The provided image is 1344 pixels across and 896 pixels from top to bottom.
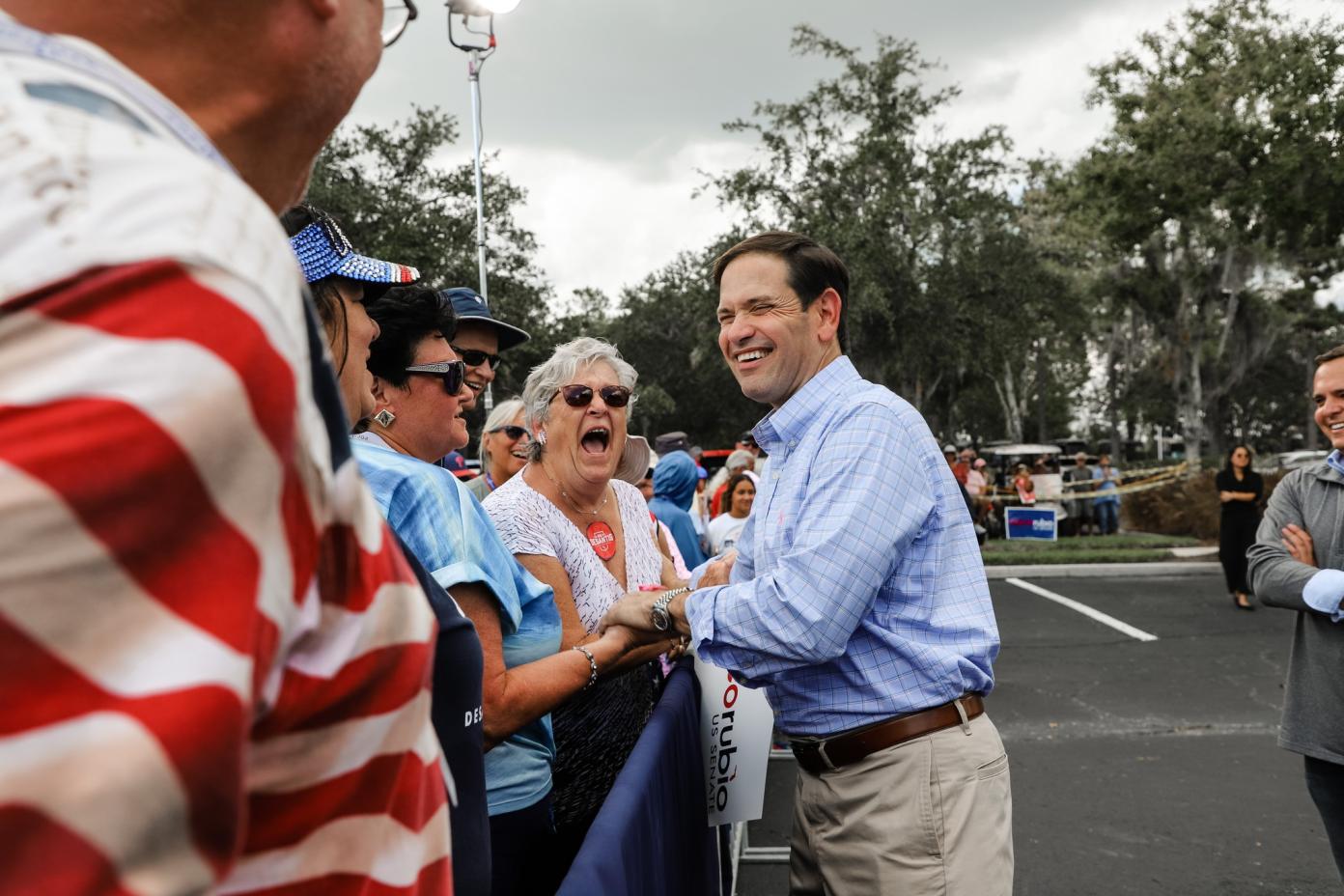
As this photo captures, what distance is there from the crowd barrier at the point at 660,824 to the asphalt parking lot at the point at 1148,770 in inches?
58.3

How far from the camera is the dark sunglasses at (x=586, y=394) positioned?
11.6 ft

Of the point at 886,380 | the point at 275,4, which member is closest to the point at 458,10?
the point at 275,4

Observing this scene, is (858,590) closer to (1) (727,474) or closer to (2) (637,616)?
(2) (637,616)

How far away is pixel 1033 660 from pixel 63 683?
30.0 ft

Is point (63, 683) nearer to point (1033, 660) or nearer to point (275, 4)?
point (275, 4)

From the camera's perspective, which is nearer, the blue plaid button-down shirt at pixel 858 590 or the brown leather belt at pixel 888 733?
the blue plaid button-down shirt at pixel 858 590

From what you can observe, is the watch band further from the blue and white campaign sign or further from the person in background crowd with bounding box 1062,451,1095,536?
the person in background crowd with bounding box 1062,451,1095,536

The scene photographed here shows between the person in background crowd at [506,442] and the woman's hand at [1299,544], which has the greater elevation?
the person in background crowd at [506,442]

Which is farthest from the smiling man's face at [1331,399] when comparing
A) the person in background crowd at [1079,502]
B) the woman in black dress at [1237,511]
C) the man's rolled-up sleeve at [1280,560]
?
the person in background crowd at [1079,502]

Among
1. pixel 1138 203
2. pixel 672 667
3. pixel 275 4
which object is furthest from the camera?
pixel 1138 203

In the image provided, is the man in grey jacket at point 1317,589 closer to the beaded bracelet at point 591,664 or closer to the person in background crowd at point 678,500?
the beaded bracelet at point 591,664

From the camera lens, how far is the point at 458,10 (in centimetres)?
970

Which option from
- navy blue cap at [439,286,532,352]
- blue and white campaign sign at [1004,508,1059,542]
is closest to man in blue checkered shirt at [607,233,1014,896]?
navy blue cap at [439,286,532,352]

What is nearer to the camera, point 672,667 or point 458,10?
point 672,667
